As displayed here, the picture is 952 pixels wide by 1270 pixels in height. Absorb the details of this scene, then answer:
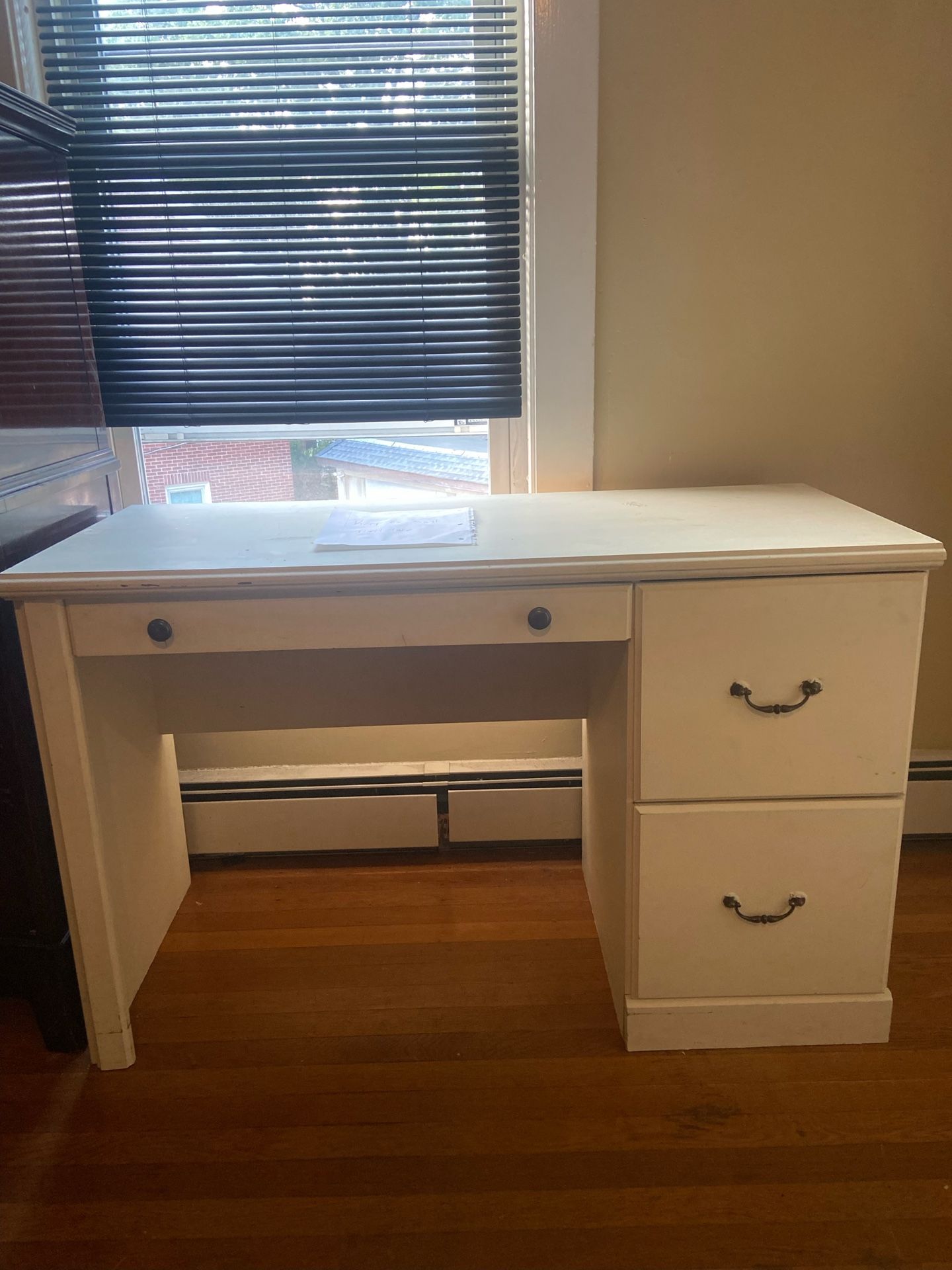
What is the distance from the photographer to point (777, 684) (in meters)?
1.37

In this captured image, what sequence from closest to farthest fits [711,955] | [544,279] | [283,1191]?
1. [283,1191]
2. [711,955]
3. [544,279]

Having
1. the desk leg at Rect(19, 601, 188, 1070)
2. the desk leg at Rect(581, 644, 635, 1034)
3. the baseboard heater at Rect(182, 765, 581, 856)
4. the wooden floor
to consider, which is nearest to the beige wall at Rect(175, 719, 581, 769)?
the baseboard heater at Rect(182, 765, 581, 856)

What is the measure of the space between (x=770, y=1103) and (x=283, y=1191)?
745mm

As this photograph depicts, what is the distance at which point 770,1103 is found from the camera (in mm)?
1398

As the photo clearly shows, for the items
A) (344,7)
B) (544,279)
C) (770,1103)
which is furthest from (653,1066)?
(344,7)

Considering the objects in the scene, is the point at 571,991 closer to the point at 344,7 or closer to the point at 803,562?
the point at 803,562

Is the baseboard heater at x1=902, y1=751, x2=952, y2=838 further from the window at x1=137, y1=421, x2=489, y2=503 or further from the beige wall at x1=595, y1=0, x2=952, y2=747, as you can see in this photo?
the window at x1=137, y1=421, x2=489, y2=503

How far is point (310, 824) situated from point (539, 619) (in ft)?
3.30

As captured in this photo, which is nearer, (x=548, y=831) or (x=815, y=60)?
(x=815, y=60)

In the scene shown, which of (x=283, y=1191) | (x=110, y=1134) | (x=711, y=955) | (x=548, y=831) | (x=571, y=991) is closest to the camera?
(x=283, y=1191)

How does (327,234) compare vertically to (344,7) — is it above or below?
below

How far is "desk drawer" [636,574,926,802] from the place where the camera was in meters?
1.33

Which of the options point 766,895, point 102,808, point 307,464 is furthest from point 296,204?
point 766,895

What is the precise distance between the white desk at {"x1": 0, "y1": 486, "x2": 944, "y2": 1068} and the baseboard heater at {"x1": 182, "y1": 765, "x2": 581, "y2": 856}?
40 cm
